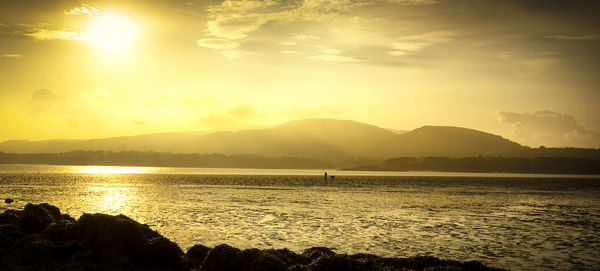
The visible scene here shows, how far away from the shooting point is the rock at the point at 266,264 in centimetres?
1652

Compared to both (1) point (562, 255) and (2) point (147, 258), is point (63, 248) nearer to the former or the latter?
(2) point (147, 258)

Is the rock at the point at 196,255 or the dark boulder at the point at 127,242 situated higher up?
the dark boulder at the point at 127,242

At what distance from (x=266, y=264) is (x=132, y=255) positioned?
6974 millimetres

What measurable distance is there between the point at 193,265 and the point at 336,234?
13.5 m

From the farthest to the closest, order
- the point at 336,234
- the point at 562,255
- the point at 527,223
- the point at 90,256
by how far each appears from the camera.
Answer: the point at 527,223, the point at 336,234, the point at 562,255, the point at 90,256

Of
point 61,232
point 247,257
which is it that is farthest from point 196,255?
point 61,232

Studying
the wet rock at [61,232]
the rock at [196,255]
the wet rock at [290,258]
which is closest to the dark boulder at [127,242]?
the wet rock at [61,232]

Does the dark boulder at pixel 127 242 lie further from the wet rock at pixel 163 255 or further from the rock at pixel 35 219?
the rock at pixel 35 219

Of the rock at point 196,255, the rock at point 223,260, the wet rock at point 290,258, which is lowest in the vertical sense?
the rock at point 196,255

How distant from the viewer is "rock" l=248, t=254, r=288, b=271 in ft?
54.2

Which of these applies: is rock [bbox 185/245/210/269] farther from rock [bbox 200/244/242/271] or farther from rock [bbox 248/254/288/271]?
rock [bbox 248/254/288/271]

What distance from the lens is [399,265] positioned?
1948 cm

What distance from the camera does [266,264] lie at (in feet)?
54.5

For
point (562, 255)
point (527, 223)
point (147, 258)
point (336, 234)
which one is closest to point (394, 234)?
point (336, 234)
